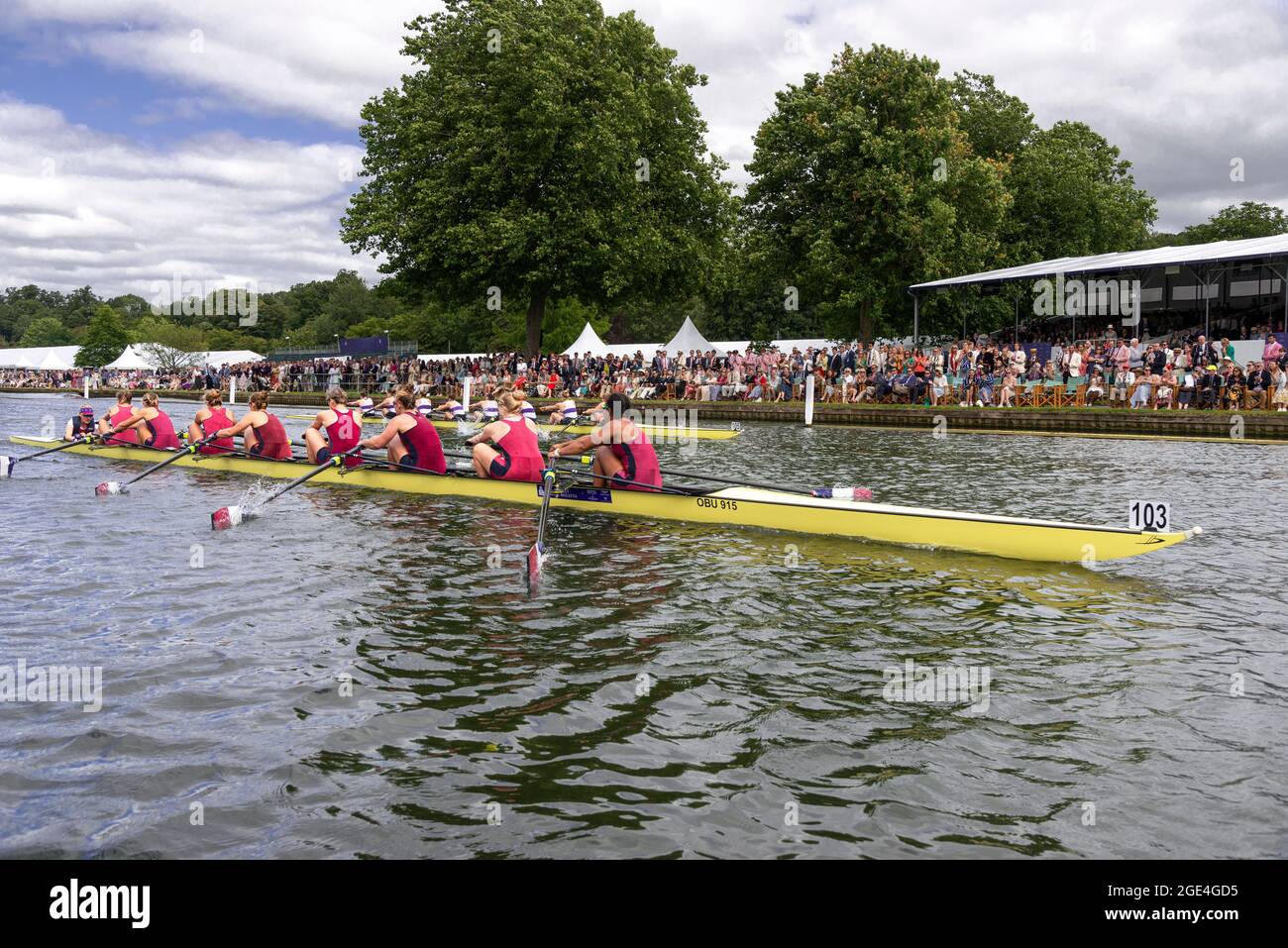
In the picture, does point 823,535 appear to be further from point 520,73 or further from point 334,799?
point 520,73

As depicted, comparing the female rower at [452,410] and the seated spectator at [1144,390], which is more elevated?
the seated spectator at [1144,390]

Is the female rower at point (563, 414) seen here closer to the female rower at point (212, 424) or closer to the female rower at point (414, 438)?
the female rower at point (414, 438)

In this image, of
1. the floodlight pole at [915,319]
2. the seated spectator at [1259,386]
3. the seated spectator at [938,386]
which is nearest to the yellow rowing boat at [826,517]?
the seated spectator at [1259,386]

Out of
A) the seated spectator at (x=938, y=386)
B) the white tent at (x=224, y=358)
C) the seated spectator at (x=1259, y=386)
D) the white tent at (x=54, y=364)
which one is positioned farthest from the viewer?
the white tent at (x=54, y=364)

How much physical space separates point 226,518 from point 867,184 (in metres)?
31.3

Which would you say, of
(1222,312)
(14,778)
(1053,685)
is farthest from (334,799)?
(1222,312)

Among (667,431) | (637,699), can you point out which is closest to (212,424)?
(667,431)

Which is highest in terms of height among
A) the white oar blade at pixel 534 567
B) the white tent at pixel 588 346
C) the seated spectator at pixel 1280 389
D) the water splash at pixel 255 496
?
the white tent at pixel 588 346

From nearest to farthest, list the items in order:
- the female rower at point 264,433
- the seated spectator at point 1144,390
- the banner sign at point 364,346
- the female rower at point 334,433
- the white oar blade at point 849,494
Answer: the white oar blade at point 849,494
the female rower at point 334,433
the female rower at point 264,433
the seated spectator at point 1144,390
the banner sign at point 364,346

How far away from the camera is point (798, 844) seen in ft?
14.4

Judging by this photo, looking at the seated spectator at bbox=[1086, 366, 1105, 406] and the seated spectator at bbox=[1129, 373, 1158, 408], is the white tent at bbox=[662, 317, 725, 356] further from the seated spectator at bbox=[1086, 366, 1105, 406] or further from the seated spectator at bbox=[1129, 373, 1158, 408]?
the seated spectator at bbox=[1129, 373, 1158, 408]

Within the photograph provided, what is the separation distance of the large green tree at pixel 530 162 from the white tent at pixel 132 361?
110ft

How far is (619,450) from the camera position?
12555 millimetres

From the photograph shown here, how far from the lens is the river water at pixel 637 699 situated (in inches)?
179
